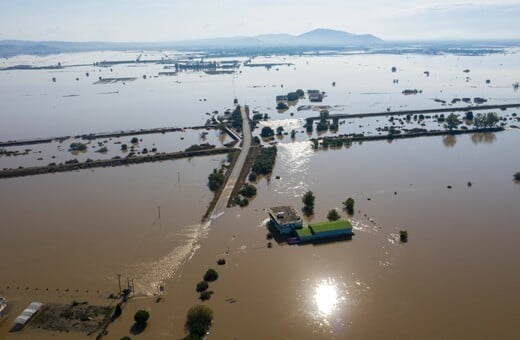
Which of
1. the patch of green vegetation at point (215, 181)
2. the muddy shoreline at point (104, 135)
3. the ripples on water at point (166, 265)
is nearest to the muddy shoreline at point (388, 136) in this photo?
the patch of green vegetation at point (215, 181)

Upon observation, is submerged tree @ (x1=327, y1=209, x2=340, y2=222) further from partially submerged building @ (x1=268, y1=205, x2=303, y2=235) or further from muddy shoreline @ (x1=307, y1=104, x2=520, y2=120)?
muddy shoreline @ (x1=307, y1=104, x2=520, y2=120)

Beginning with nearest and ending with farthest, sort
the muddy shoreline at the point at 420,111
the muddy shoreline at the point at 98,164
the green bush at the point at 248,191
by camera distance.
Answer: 1. the green bush at the point at 248,191
2. the muddy shoreline at the point at 98,164
3. the muddy shoreline at the point at 420,111

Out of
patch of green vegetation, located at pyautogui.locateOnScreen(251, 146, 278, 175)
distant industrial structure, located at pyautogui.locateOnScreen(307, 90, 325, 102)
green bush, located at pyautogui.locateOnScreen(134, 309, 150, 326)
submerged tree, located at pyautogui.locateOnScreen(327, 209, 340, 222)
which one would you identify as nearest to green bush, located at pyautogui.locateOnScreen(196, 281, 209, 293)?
green bush, located at pyautogui.locateOnScreen(134, 309, 150, 326)

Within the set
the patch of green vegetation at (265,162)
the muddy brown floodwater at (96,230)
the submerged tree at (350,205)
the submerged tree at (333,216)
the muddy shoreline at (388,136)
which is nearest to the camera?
the muddy brown floodwater at (96,230)

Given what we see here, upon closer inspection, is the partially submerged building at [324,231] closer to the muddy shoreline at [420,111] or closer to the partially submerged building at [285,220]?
the partially submerged building at [285,220]

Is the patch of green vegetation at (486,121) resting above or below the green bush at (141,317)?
above

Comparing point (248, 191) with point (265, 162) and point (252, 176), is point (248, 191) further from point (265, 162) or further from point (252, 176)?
point (265, 162)

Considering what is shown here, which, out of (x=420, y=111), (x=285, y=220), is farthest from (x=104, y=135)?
(x=420, y=111)
